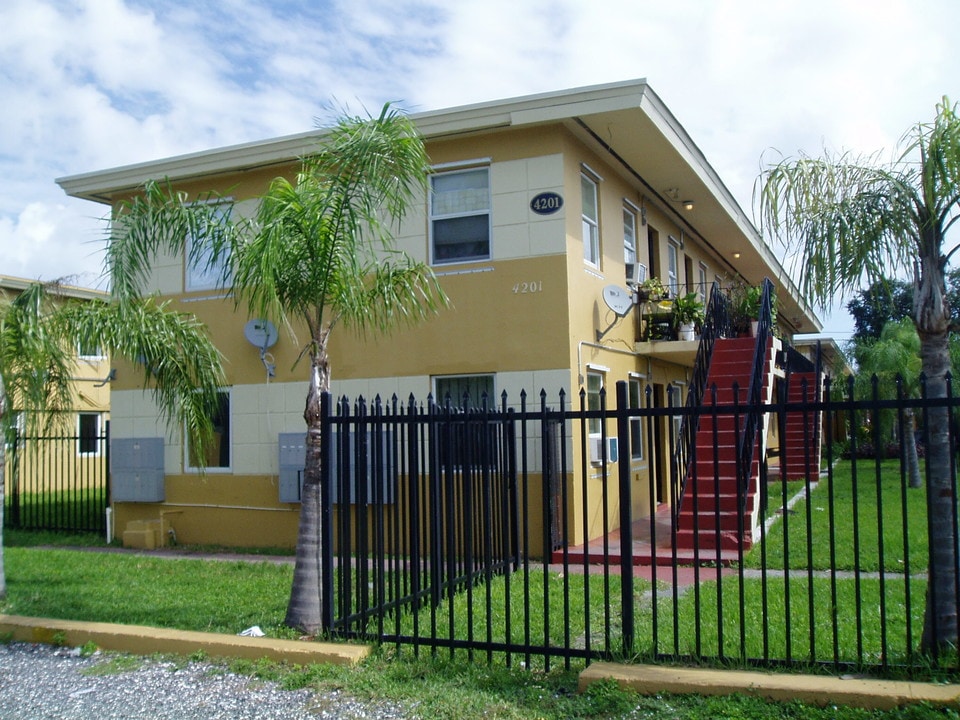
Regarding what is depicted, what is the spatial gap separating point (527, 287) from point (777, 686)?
281 inches

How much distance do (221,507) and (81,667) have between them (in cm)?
670

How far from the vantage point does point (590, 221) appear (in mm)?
12508

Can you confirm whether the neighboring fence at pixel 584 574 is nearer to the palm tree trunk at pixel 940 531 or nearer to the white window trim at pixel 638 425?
the palm tree trunk at pixel 940 531

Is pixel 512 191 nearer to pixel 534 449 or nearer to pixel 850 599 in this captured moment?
pixel 534 449

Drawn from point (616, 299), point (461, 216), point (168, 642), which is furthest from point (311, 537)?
point (616, 299)

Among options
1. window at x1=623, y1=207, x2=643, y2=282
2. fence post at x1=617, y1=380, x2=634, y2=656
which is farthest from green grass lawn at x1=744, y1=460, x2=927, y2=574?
window at x1=623, y1=207, x2=643, y2=282

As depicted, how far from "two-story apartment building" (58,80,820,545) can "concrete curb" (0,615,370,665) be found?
14.2 feet

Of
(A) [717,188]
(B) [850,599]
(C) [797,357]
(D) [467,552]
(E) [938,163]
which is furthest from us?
(C) [797,357]

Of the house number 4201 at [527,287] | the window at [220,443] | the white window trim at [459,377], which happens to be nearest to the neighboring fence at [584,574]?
the white window trim at [459,377]

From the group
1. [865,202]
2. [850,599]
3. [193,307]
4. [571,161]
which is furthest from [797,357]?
[865,202]

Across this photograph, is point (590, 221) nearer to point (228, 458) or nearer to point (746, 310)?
Answer: point (746, 310)

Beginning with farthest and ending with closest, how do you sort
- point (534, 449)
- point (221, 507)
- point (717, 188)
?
point (717, 188) → point (221, 507) → point (534, 449)

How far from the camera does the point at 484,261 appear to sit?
1174 centimetres

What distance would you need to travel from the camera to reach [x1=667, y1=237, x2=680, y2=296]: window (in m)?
16.4
